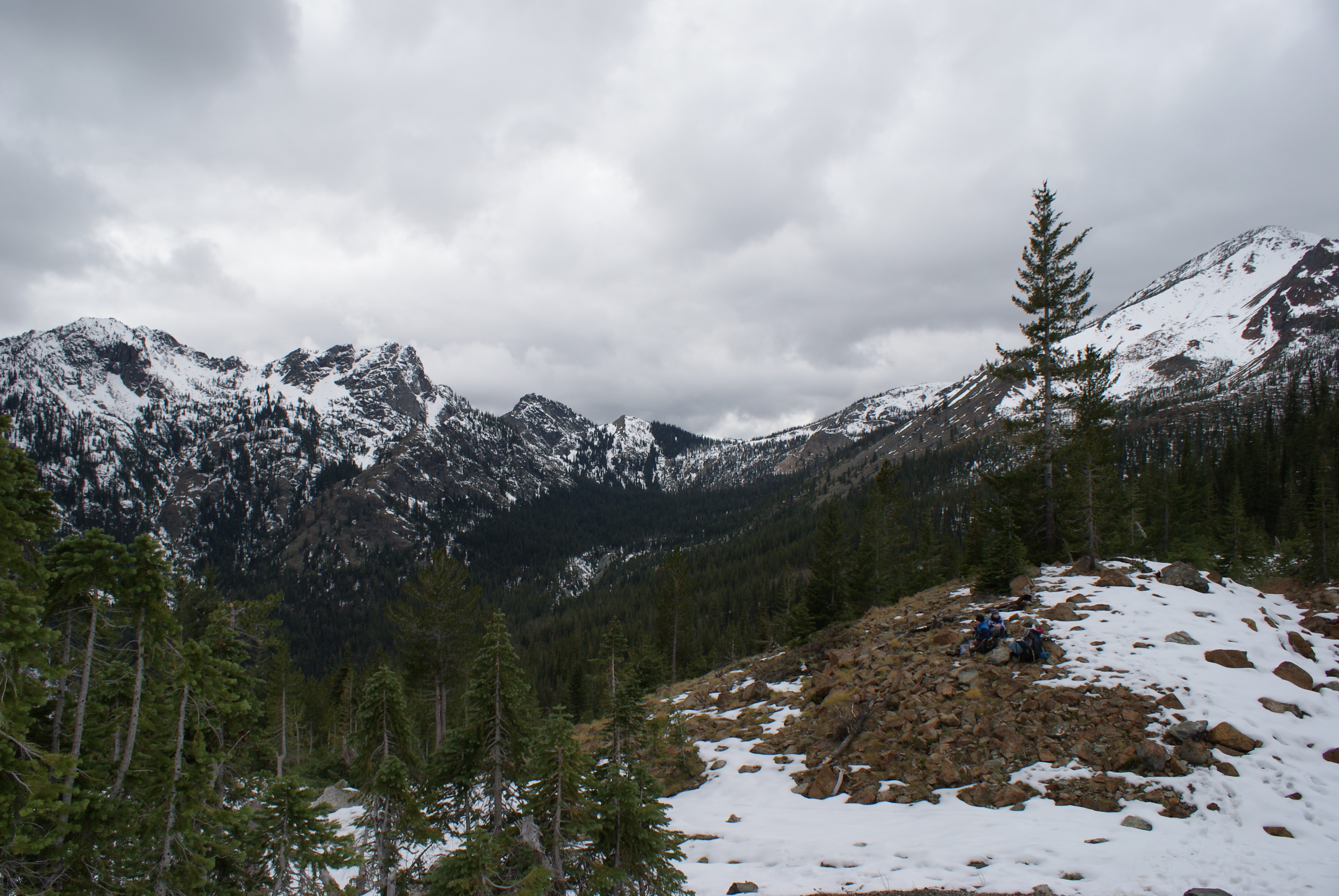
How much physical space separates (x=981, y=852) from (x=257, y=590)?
9472 inches

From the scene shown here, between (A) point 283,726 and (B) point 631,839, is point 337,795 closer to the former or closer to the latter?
(A) point 283,726

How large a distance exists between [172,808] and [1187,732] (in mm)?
18310

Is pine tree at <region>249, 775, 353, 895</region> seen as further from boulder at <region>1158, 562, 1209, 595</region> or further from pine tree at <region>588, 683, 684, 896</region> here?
boulder at <region>1158, 562, 1209, 595</region>

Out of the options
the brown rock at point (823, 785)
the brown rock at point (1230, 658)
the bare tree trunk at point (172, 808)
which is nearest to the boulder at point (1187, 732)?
the brown rock at point (1230, 658)

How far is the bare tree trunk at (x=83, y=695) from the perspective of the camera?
711 centimetres

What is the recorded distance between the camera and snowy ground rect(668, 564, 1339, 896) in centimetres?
839

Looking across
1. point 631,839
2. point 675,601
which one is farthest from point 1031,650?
point 675,601

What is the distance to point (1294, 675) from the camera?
13109mm

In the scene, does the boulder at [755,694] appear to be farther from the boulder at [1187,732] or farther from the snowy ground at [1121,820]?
the boulder at [1187,732]

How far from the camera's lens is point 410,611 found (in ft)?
96.7

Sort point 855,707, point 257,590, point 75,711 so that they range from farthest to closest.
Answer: point 257,590 < point 855,707 < point 75,711

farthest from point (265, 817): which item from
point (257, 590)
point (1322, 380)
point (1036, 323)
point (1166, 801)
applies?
point (257, 590)

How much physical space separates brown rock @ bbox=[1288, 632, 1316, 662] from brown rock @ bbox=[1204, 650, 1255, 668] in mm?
1932

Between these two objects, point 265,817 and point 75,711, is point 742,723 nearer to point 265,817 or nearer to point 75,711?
point 265,817
